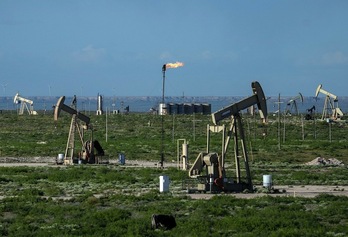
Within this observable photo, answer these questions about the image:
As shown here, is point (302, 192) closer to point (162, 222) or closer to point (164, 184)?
point (164, 184)

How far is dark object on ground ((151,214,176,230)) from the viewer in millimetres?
29578

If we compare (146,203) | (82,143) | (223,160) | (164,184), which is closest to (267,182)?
(223,160)

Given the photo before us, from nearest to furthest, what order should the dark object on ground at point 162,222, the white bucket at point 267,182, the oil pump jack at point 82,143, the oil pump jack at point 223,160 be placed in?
the dark object on ground at point 162,222, the oil pump jack at point 223,160, the white bucket at point 267,182, the oil pump jack at point 82,143

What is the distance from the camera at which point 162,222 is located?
29781mm

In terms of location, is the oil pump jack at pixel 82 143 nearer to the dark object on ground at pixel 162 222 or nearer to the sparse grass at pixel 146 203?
the sparse grass at pixel 146 203

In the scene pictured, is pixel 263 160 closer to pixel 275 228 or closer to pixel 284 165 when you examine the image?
pixel 284 165

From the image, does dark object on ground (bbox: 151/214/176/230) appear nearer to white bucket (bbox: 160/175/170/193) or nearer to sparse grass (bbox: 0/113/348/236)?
sparse grass (bbox: 0/113/348/236)

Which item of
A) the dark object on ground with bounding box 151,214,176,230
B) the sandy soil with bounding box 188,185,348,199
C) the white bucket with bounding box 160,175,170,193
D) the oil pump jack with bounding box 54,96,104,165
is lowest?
the dark object on ground with bounding box 151,214,176,230

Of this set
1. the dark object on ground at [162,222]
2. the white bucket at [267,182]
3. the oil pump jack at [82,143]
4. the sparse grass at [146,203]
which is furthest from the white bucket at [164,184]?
Result: the oil pump jack at [82,143]

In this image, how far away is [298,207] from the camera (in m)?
33.9

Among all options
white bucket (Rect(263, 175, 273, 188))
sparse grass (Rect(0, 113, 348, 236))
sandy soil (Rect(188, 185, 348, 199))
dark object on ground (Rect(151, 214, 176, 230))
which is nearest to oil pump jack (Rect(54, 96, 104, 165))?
sparse grass (Rect(0, 113, 348, 236))

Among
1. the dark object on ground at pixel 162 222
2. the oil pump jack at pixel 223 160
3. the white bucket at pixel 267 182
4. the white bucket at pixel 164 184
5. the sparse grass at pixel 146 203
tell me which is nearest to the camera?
the sparse grass at pixel 146 203

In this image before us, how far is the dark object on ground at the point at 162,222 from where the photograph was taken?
2958 centimetres

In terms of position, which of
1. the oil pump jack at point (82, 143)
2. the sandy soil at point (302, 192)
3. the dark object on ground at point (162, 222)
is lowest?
the dark object on ground at point (162, 222)
